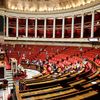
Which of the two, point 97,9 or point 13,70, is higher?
point 97,9

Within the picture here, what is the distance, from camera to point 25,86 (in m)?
12.5

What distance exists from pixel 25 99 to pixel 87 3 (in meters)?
38.3

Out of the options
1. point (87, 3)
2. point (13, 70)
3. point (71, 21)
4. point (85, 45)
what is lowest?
point (13, 70)

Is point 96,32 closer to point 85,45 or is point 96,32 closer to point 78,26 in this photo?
point 85,45

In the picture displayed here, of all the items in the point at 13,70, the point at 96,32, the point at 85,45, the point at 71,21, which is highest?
the point at 71,21

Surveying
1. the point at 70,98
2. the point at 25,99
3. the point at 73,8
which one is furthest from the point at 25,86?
the point at 73,8

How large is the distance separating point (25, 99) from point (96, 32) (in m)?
34.8

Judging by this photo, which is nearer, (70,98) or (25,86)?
(70,98)

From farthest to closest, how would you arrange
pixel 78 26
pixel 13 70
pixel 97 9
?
1. pixel 78 26
2. pixel 97 9
3. pixel 13 70

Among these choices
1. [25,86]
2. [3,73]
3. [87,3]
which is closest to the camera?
[25,86]

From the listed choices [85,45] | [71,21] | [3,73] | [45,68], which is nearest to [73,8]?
[71,21]

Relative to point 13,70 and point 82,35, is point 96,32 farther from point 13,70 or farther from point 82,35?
point 13,70

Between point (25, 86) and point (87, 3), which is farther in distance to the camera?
point (87, 3)

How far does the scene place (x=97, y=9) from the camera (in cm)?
3928
